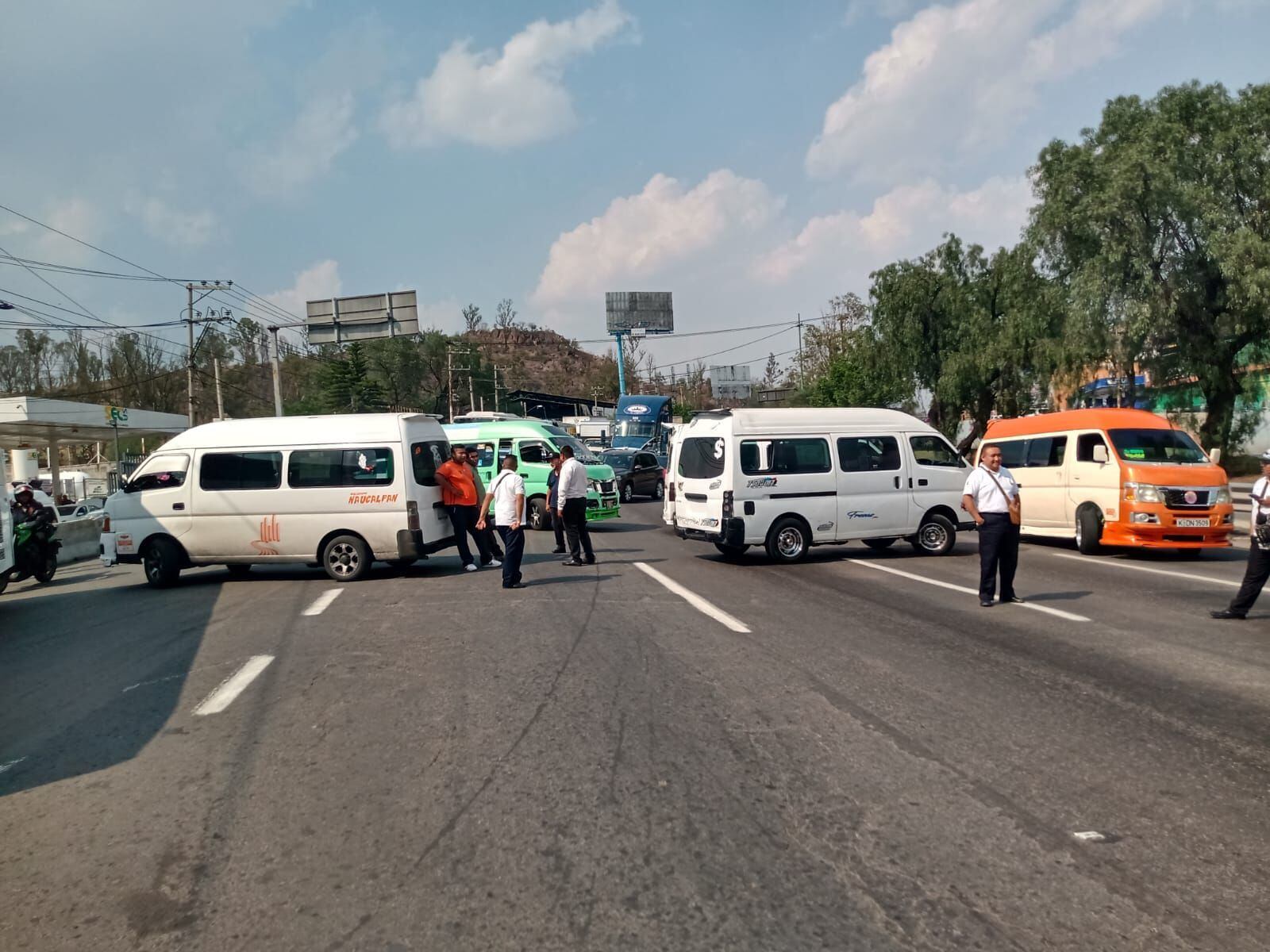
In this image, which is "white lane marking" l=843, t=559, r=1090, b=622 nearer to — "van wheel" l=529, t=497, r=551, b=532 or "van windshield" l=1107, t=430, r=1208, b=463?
"van windshield" l=1107, t=430, r=1208, b=463

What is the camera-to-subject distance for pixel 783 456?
1470 centimetres

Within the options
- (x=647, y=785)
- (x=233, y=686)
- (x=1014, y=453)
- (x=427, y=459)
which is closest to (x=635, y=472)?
(x=1014, y=453)

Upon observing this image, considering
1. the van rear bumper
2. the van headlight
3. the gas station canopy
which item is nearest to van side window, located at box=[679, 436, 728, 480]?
the van rear bumper

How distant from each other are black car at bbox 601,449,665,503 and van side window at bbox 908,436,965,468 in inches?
634

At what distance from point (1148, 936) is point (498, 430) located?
20821 millimetres

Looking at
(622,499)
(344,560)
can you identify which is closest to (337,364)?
(622,499)

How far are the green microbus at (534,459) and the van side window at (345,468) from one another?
28.2 feet

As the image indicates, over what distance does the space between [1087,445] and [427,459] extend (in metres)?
10.6

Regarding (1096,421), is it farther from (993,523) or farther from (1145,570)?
(993,523)

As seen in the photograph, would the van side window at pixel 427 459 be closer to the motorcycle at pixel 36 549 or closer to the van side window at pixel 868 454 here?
the van side window at pixel 868 454

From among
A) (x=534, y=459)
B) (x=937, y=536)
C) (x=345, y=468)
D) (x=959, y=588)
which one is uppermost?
(x=534, y=459)

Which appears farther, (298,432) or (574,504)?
(574,504)

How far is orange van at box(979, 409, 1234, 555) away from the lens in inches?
576

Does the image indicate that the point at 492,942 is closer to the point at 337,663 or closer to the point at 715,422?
the point at 337,663
